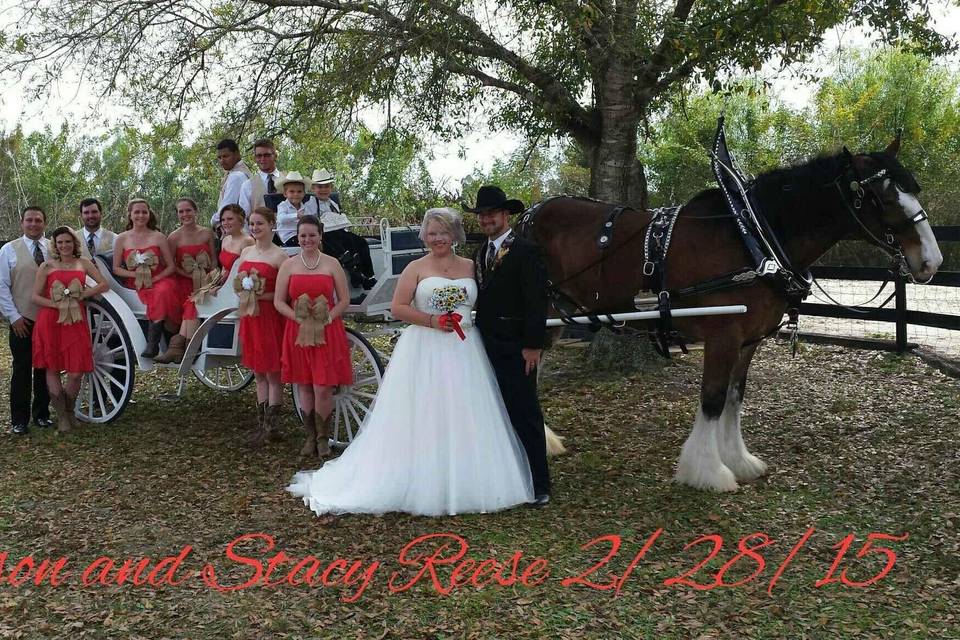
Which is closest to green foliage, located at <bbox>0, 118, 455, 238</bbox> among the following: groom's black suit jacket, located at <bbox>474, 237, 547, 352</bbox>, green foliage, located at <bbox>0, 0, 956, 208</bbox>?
green foliage, located at <bbox>0, 0, 956, 208</bbox>

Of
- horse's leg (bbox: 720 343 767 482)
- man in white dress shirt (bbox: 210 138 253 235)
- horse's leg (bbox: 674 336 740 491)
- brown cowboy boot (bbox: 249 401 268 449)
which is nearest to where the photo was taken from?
horse's leg (bbox: 674 336 740 491)

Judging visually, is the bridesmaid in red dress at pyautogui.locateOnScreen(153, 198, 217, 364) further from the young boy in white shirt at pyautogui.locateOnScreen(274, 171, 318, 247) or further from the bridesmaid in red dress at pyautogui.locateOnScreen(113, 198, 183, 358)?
the young boy in white shirt at pyautogui.locateOnScreen(274, 171, 318, 247)

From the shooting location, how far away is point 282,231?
615 centimetres

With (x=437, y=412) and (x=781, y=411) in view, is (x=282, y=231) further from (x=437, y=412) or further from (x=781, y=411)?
(x=781, y=411)

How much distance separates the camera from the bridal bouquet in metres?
4.56

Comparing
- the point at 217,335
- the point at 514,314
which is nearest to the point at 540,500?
the point at 514,314

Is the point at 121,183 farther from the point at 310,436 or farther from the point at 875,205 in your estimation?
the point at 875,205

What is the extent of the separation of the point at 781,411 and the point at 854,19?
3658mm

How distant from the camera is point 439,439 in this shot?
181 inches

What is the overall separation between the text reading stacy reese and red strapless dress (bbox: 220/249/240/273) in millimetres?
2563

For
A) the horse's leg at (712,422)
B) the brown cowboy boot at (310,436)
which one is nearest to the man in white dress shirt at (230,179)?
the brown cowboy boot at (310,436)

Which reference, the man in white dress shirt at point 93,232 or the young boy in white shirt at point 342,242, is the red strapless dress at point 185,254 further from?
the young boy in white shirt at point 342,242

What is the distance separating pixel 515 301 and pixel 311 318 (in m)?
1.49

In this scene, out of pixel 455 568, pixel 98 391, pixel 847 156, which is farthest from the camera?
pixel 98 391
